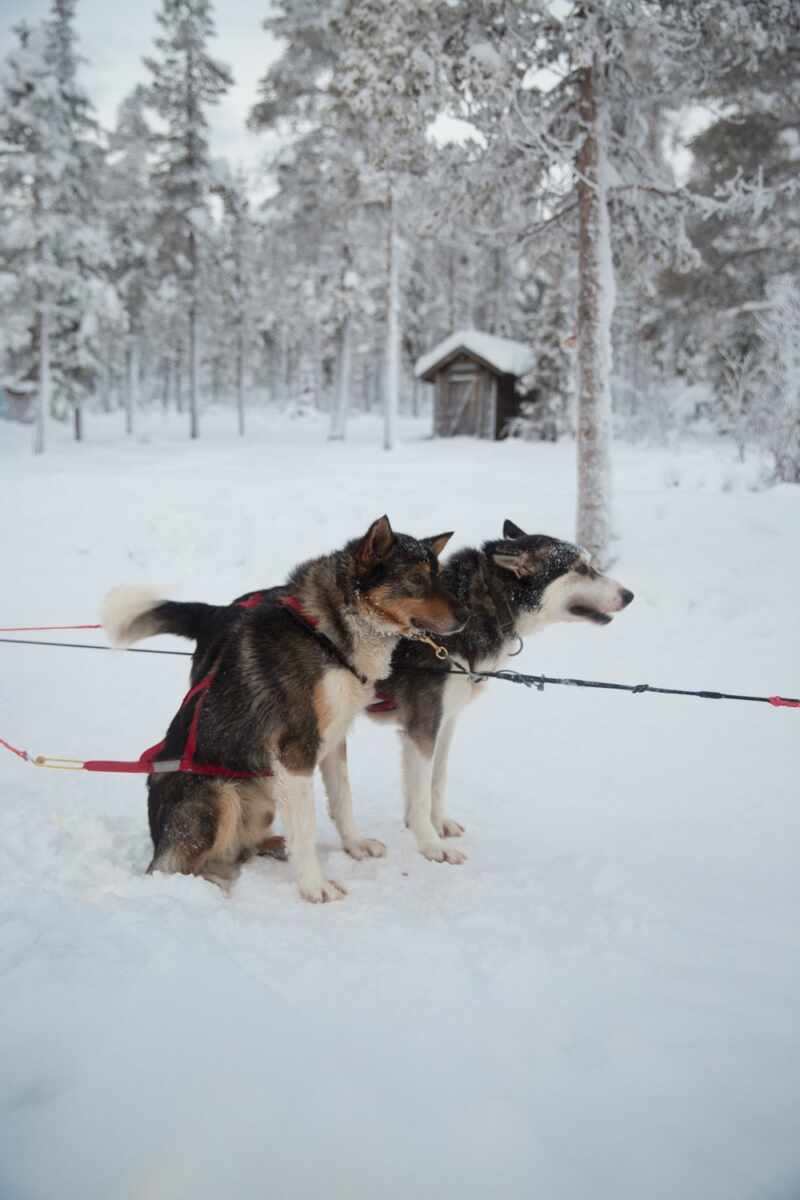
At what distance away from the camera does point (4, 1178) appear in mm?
1724

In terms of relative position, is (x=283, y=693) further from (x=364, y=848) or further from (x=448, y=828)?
(x=448, y=828)

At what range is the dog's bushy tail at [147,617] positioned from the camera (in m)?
3.45

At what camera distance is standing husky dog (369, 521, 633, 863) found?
13.0 ft

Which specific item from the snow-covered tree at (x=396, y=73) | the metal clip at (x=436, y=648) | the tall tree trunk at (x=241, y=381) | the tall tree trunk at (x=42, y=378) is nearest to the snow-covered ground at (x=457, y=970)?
the metal clip at (x=436, y=648)

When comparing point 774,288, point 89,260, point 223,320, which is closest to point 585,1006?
point 774,288

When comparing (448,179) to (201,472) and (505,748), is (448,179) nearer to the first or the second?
(505,748)

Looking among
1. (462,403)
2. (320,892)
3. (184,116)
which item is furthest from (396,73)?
(184,116)

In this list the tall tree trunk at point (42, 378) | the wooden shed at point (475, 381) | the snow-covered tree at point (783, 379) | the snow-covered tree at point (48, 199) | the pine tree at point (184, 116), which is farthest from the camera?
the wooden shed at point (475, 381)

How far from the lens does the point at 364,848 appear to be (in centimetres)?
399

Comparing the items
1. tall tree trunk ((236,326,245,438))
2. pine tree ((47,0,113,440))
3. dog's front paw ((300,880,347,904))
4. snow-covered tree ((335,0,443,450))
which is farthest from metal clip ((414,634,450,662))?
tall tree trunk ((236,326,245,438))

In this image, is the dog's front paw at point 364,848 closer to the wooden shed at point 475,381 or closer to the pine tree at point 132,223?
the wooden shed at point 475,381

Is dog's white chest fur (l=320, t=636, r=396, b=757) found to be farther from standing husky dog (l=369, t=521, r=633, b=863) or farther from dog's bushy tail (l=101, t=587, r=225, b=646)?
dog's bushy tail (l=101, t=587, r=225, b=646)

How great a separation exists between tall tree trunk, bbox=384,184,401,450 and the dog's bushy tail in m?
21.1

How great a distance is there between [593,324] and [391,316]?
15.6 meters
